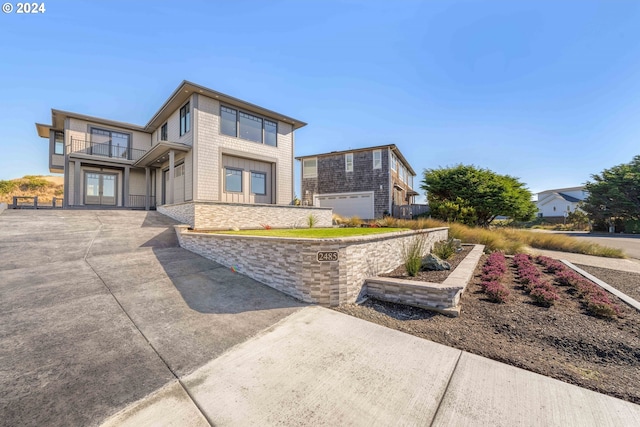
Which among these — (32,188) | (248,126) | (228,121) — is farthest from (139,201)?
(32,188)

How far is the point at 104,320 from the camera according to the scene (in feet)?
11.9

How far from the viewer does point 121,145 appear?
17125 millimetres

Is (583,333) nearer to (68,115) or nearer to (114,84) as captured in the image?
(114,84)

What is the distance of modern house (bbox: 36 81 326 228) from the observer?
501 inches

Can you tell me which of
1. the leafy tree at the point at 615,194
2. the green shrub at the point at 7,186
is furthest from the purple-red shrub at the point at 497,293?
the green shrub at the point at 7,186

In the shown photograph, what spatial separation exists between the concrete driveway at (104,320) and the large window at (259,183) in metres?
8.22

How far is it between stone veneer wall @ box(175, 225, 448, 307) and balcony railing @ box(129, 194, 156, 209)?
553 inches

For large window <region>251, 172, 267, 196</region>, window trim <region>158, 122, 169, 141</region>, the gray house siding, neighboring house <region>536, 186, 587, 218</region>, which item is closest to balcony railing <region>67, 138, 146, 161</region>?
window trim <region>158, 122, 169, 141</region>

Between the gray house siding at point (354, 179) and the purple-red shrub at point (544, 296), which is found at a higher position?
the gray house siding at point (354, 179)

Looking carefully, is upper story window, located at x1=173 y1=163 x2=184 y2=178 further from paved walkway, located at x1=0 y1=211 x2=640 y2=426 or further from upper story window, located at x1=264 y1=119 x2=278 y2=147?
paved walkway, located at x1=0 y1=211 x2=640 y2=426

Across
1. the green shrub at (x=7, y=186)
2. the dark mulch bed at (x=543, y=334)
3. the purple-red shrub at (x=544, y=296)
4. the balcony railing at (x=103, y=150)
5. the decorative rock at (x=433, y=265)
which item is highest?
the balcony railing at (x=103, y=150)

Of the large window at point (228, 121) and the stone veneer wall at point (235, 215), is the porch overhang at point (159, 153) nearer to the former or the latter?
the large window at point (228, 121)

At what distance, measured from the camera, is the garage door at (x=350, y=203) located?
20812 mm

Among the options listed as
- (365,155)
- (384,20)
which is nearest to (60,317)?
(384,20)
